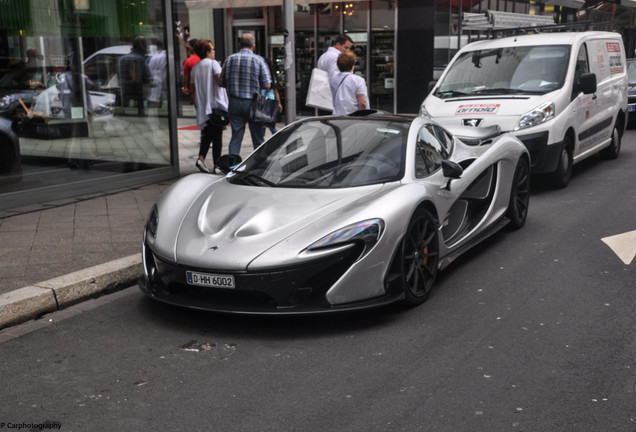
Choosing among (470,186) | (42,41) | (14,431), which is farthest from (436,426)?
(42,41)

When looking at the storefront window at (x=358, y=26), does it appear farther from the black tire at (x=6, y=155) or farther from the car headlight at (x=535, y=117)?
the black tire at (x=6, y=155)

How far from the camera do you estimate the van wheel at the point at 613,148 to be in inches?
461

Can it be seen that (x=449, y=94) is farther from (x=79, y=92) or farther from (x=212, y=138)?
(x=79, y=92)

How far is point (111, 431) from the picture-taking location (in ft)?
11.0

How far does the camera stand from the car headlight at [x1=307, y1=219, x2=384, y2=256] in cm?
447

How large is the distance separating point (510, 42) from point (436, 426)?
8.15 metres

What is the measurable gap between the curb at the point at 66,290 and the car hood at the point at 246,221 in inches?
32.5

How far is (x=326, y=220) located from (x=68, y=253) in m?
2.61

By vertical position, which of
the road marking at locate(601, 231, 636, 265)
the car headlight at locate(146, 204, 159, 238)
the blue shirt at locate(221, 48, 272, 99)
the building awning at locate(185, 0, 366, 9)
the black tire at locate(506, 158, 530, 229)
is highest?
the building awning at locate(185, 0, 366, 9)

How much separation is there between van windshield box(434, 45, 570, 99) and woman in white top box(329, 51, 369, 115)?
1.48 m

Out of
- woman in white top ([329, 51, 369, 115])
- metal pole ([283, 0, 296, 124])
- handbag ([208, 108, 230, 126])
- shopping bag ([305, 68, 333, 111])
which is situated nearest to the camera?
metal pole ([283, 0, 296, 124])

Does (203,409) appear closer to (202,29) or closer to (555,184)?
(555,184)

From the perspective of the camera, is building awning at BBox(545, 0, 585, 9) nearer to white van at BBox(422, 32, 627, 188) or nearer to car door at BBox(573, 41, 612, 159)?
car door at BBox(573, 41, 612, 159)

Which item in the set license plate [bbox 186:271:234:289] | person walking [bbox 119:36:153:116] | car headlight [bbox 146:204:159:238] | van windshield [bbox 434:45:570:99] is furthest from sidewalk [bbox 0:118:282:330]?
van windshield [bbox 434:45:570:99]
